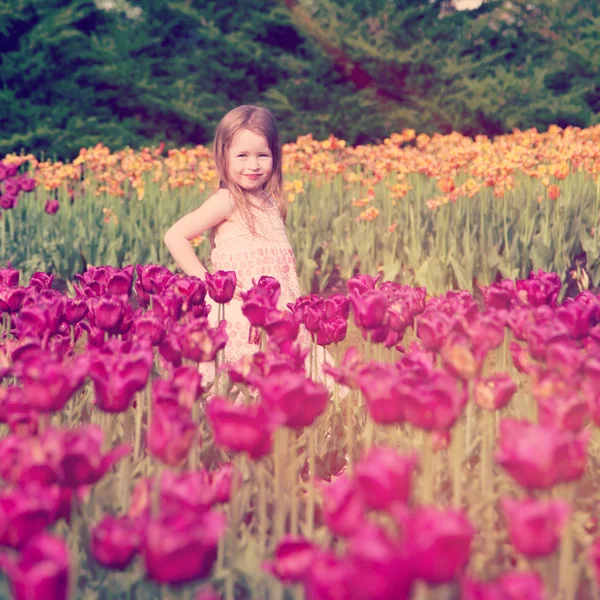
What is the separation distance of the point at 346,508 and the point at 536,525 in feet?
0.82

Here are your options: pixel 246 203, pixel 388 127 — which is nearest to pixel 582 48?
pixel 388 127

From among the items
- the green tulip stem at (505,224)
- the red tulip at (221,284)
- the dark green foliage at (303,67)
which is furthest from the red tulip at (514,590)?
the dark green foliage at (303,67)

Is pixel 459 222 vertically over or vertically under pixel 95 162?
under

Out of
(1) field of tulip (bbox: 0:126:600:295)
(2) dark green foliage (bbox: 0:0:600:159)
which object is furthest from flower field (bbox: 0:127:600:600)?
(2) dark green foliage (bbox: 0:0:600:159)

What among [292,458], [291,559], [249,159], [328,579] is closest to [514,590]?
[328,579]

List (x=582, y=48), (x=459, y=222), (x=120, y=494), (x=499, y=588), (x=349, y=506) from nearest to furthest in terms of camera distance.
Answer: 1. (x=499, y=588)
2. (x=349, y=506)
3. (x=120, y=494)
4. (x=459, y=222)
5. (x=582, y=48)

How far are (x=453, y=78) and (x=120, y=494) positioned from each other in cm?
1339

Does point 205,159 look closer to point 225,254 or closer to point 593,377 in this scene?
point 225,254

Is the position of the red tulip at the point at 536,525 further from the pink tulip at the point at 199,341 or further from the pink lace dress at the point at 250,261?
the pink lace dress at the point at 250,261

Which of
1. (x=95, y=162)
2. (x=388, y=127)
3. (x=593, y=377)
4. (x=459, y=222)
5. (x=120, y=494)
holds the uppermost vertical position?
(x=388, y=127)

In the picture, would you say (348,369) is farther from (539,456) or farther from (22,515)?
(22,515)

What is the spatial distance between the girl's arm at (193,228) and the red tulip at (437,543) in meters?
2.45

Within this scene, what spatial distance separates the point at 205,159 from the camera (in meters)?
7.66

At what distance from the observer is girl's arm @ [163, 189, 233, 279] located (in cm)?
344
